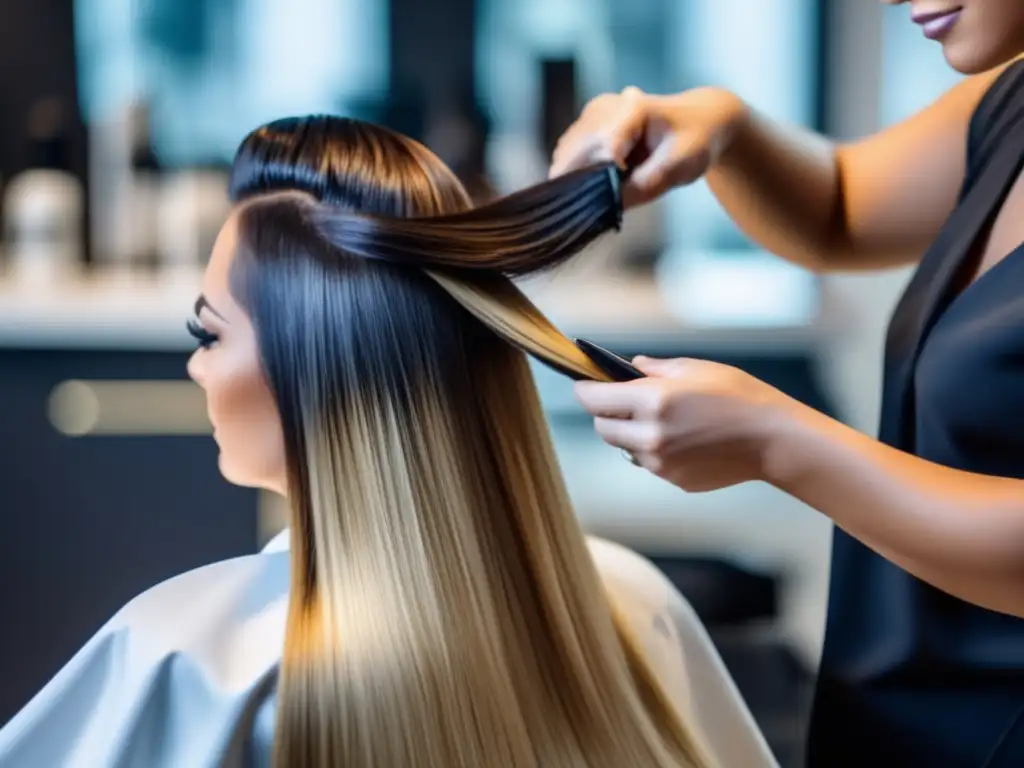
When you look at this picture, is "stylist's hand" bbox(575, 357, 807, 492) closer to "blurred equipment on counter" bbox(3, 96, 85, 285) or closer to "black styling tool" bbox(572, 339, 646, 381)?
"black styling tool" bbox(572, 339, 646, 381)

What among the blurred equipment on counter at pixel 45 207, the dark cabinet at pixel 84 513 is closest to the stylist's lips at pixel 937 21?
the dark cabinet at pixel 84 513

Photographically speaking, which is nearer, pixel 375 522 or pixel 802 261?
pixel 375 522

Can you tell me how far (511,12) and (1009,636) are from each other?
1633 mm

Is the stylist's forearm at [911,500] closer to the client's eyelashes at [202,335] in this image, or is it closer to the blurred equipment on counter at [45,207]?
the client's eyelashes at [202,335]

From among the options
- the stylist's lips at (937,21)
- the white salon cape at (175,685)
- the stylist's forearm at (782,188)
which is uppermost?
the stylist's lips at (937,21)

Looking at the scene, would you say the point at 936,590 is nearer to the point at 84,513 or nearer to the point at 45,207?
the point at 84,513

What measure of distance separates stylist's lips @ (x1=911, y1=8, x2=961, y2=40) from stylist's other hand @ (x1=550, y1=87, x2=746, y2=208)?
155mm

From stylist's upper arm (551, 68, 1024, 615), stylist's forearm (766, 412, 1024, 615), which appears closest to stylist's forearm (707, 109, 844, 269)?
stylist's upper arm (551, 68, 1024, 615)

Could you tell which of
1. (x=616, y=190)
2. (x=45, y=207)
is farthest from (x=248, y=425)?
(x=45, y=207)

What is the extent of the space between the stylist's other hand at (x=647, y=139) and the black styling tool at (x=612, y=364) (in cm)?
15

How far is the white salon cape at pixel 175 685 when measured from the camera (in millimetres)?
643

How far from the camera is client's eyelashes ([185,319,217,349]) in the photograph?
0.74 m

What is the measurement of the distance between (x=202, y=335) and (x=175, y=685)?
9.1 inches

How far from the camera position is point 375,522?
686 millimetres
